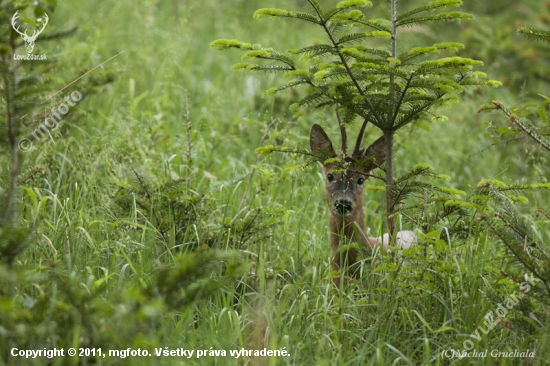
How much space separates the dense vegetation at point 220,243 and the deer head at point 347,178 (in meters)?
0.22

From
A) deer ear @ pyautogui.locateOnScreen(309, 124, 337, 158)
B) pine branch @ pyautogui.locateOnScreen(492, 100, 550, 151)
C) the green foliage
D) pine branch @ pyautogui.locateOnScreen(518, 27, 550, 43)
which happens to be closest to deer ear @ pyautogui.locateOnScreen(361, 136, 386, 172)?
deer ear @ pyautogui.locateOnScreen(309, 124, 337, 158)

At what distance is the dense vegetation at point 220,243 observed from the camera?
8.23 ft

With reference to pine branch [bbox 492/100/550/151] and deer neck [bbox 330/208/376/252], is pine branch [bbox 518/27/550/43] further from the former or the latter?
deer neck [bbox 330/208/376/252]

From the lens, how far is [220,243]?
391 centimetres

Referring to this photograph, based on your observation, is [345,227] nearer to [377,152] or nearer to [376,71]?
[377,152]

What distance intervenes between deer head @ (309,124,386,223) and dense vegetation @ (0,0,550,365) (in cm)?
22

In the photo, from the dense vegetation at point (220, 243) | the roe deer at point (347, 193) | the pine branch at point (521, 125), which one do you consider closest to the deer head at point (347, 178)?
the roe deer at point (347, 193)

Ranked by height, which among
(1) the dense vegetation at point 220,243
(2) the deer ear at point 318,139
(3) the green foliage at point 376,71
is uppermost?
(3) the green foliage at point 376,71

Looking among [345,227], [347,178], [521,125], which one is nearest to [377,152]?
[347,178]

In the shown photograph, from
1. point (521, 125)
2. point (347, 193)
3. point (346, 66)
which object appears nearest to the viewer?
point (521, 125)

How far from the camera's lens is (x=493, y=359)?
3.10 metres

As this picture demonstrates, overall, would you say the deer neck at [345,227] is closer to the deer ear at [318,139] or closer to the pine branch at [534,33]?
the deer ear at [318,139]

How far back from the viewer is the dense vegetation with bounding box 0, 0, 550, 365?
A: 2508 mm

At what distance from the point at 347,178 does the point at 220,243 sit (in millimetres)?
1058
